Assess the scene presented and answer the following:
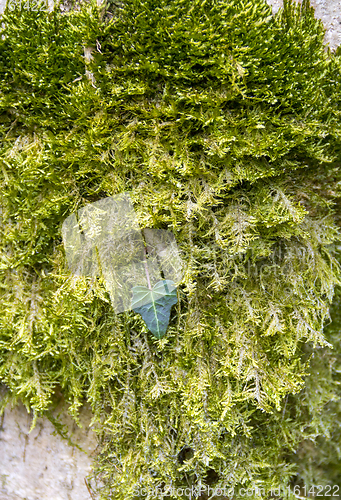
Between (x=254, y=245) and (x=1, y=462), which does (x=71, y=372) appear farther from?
(x=254, y=245)

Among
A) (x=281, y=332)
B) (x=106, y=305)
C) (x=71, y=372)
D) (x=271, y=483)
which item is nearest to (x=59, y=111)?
(x=106, y=305)

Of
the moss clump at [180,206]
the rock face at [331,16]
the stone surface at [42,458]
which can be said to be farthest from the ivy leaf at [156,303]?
the rock face at [331,16]

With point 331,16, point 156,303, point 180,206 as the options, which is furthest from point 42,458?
point 331,16

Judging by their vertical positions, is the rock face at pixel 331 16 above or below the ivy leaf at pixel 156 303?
above

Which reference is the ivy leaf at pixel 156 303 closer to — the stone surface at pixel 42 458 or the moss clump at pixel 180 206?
the moss clump at pixel 180 206

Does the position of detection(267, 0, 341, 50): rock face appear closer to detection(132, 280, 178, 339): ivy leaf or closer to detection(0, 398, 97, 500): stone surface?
detection(132, 280, 178, 339): ivy leaf

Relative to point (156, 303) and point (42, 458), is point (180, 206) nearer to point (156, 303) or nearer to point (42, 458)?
point (156, 303)
